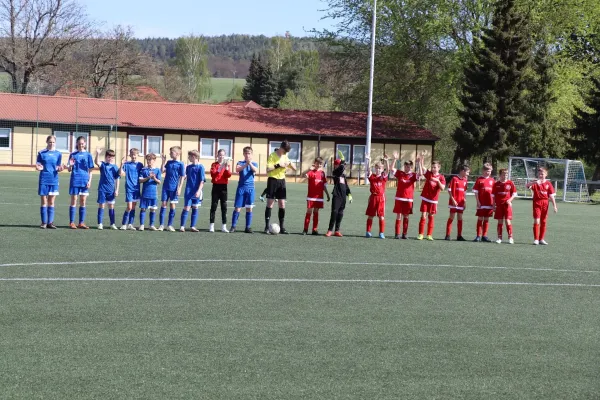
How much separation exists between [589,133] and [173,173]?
37.5m

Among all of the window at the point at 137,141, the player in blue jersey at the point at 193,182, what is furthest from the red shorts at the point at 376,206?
the window at the point at 137,141

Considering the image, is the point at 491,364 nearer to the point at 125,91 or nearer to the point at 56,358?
the point at 56,358

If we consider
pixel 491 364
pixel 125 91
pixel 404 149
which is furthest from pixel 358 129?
pixel 491 364

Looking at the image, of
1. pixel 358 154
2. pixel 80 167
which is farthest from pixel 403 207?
pixel 358 154

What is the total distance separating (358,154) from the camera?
56969 mm

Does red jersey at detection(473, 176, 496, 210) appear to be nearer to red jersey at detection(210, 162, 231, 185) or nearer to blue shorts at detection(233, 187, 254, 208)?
blue shorts at detection(233, 187, 254, 208)

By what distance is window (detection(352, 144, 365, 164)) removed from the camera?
56812 mm

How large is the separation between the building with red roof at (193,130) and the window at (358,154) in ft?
0.21

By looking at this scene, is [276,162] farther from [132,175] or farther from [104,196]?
[104,196]

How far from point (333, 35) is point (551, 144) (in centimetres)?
1651

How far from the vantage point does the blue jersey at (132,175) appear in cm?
1802

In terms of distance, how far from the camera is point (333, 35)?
60.0 meters

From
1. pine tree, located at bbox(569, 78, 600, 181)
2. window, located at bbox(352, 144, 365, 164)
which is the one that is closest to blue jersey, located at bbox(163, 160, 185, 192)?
pine tree, located at bbox(569, 78, 600, 181)

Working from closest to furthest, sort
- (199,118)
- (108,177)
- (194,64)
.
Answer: (108,177) < (199,118) < (194,64)
